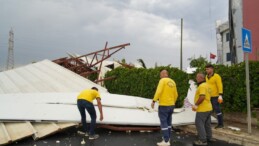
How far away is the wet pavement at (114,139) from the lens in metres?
6.97

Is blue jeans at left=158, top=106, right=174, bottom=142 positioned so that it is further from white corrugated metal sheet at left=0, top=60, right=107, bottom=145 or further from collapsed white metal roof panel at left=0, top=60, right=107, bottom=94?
collapsed white metal roof panel at left=0, top=60, right=107, bottom=94

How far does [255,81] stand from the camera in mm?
8336

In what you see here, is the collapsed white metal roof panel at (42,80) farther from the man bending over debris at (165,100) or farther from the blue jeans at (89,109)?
the man bending over debris at (165,100)

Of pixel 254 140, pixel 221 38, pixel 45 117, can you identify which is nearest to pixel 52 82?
pixel 45 117

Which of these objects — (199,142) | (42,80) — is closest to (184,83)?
(199,142)

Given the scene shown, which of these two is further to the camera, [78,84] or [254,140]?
[78,84]

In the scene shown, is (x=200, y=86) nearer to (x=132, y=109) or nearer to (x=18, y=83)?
(x=132, y=109)

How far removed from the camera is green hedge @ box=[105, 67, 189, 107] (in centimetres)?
1059

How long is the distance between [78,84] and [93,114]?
5.36 m

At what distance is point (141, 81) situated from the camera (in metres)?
12.6

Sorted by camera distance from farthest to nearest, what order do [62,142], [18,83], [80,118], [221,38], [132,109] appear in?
[221,38] → [18,83] → [132,109] → [80,118] → [62,142]

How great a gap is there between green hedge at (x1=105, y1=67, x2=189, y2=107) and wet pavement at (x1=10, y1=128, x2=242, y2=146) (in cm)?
265

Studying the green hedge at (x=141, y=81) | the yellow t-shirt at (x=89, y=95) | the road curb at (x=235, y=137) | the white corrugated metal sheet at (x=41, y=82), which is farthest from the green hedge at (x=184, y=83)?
the yellow t-shirt at (x=89, y=95)

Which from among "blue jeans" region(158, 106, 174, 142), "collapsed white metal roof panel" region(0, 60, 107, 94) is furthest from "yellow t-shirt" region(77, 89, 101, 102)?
"collapsed white metal roof panel" region(0, 60, 107, 94)
